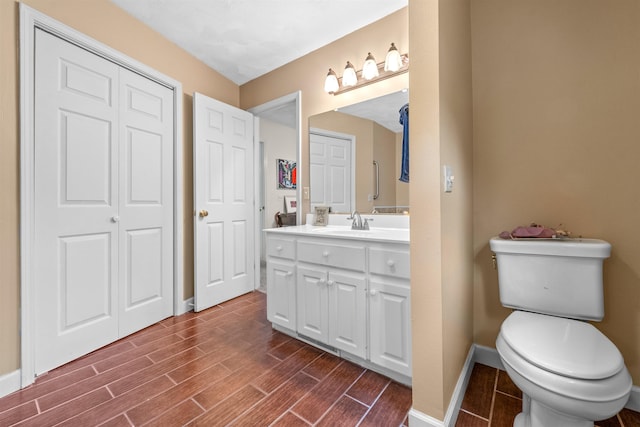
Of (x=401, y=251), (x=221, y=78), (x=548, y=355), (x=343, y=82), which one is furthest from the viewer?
(x=221, y=78)

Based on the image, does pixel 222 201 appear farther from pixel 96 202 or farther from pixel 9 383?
pixel 9 383

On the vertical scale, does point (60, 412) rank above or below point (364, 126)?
below

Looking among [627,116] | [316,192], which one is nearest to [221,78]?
[316,192]

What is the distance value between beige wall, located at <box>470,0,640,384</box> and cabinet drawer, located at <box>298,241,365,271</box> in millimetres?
774

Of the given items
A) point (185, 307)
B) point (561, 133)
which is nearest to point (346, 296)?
point (561, 133)

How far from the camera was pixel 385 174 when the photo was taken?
6.96 ft

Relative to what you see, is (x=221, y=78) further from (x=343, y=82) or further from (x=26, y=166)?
(x=26, y=166)

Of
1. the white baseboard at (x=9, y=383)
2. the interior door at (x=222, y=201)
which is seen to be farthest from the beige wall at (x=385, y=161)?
the white baseboard at (x=9, y=383)

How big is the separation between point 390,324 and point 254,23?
2370mm

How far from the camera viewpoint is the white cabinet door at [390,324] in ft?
4.75

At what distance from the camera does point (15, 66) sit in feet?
5.04

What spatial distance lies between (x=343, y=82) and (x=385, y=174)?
0.82m

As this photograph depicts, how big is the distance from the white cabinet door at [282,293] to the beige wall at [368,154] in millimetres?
775

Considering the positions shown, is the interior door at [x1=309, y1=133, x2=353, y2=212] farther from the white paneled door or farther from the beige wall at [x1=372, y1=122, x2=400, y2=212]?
the white paneled door
